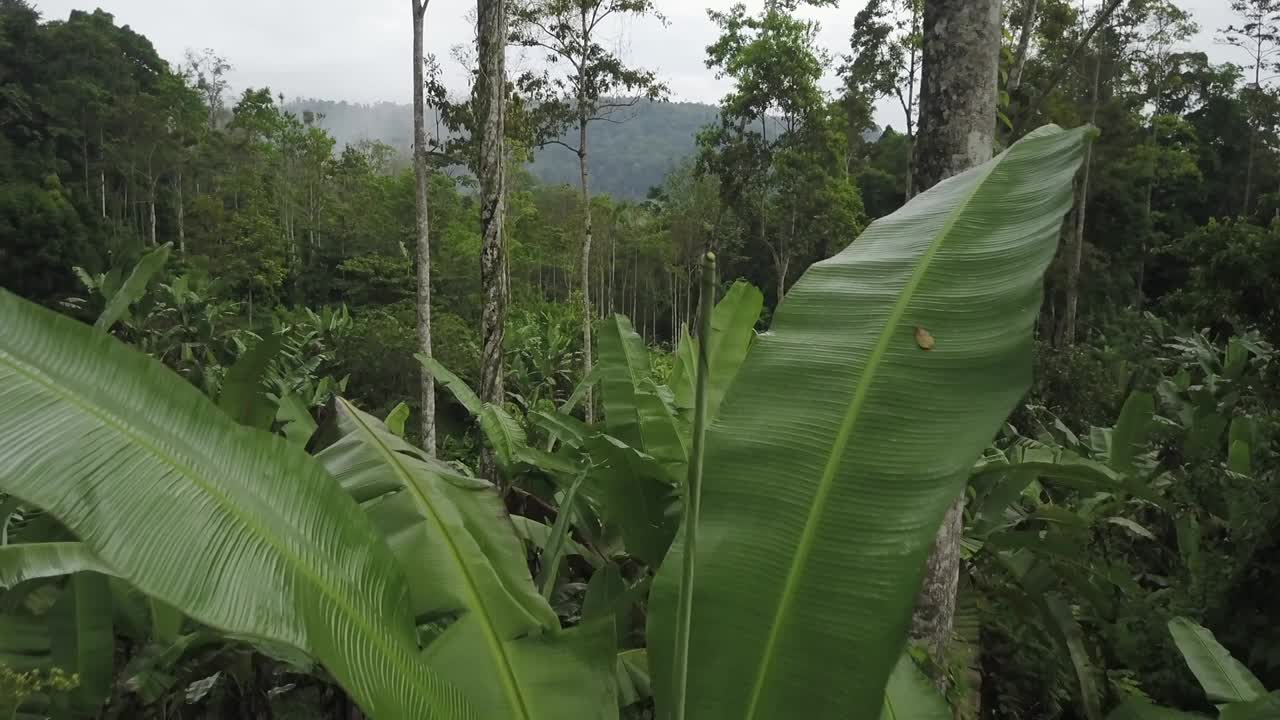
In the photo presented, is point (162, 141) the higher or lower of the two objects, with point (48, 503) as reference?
higher

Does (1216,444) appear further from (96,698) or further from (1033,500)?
(96,698)

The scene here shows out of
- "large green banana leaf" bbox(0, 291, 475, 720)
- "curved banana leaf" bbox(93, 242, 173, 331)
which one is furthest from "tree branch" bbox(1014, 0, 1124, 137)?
"curved banana leaf" bbox(93, 242, 173, 331)

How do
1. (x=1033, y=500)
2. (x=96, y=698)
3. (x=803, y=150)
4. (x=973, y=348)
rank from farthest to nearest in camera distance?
(x=803, y=150) < (x=1033, y=500) < (x=96, y=698) < (x=973, y=348)

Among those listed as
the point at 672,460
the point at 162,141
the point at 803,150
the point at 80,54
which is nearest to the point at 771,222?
the point at 803,150

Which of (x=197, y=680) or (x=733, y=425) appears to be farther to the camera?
(x=197, y=680)

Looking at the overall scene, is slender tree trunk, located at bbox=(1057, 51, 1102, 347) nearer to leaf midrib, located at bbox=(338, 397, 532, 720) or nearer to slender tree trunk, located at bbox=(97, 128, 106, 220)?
leaf midrib, located at bbox=(338, 397, 532, 720)

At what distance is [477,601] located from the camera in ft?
3.69

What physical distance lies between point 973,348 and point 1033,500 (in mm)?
3178

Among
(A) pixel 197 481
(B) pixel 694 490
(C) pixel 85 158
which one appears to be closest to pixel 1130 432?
(B) pixel 694 490

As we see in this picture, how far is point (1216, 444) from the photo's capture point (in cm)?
422

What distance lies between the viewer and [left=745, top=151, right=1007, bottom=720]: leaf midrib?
3.31 feet

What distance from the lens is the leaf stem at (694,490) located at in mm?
831

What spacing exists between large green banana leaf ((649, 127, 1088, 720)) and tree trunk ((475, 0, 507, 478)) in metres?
6.25

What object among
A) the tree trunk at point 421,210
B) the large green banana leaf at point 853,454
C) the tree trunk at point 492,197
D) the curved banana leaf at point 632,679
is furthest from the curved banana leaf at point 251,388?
the tree trunk at point 421,210
